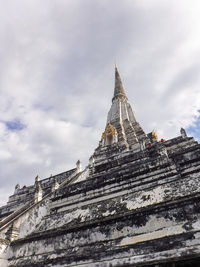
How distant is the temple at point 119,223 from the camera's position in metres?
6.05

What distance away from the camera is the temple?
19.9 feet

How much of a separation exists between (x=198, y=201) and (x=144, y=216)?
1.98m

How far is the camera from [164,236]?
647 centimetres

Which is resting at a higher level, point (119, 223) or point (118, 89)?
point (118, 89)

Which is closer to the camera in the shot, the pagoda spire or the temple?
the temple

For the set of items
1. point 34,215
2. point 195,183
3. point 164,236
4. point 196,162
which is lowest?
point 164,236

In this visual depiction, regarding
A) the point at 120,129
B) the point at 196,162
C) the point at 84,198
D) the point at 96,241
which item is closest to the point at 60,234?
the point at 96,241

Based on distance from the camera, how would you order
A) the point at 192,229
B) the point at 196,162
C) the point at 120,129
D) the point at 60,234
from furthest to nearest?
the point at 120,129 → the point at 196,162 → the point at 60,234 → the point at 192,229

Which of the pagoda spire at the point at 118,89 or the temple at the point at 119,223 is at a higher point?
the pagoda spire at the point at 118,89

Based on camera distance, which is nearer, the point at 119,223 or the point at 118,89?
the point at 119,223

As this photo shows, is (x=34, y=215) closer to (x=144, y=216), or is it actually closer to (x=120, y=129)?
(x=144, y=216)

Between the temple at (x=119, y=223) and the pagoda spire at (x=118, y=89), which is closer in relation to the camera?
the temple at (x=119, y=223)

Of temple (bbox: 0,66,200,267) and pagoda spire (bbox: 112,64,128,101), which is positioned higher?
pagoda spire (bbox: 112,64,128,101)

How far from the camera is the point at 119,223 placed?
7.72 m
